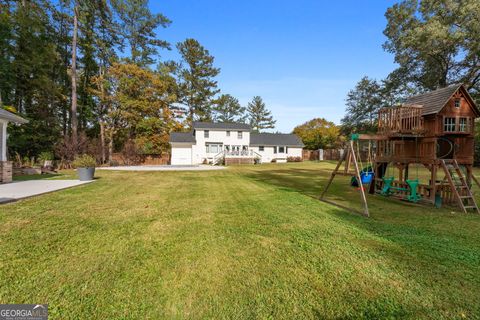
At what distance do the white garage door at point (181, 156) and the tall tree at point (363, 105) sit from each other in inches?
913

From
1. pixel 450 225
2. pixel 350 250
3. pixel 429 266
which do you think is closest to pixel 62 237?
pixel 350 250

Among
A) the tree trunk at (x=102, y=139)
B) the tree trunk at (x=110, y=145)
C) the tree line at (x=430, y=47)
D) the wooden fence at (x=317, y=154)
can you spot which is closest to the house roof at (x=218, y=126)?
the tree trunk at (x=110, y=145)

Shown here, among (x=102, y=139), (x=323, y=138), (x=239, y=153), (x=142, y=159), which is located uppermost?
(x=323, y=138)

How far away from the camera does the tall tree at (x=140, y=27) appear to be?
26.8 m

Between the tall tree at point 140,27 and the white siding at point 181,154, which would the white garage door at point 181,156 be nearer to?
the white siding at point 181,154

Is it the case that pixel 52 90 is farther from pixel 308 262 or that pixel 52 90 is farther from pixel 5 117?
pixel 308 262

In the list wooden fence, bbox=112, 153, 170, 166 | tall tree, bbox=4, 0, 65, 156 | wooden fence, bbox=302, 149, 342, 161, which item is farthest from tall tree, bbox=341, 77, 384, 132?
tall tree, bbox=4, 0, 65, 156

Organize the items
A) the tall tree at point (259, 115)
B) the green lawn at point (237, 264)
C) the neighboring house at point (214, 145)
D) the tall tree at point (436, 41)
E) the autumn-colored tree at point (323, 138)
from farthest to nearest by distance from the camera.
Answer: the tall tree at point (259, 115), the autumn-colored tree at point (323, 138), the neighboring house at point (214, 145), the tall tree at point (436, 41), the green lawn at point (237, 264)

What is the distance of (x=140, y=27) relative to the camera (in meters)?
28.3

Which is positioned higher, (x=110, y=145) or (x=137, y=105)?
(x=137, y=105)

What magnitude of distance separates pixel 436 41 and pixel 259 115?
38.8 m

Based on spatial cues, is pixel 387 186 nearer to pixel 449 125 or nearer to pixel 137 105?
pixel 449 125

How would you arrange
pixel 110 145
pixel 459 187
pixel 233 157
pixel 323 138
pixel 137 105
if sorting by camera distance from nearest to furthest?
pixel 459 187 → pixel 110 145 → pixel 137 105 → pixel 233 157 → pixel 323 138

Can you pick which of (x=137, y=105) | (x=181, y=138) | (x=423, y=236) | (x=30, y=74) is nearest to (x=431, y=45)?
(x=423, y=236)
